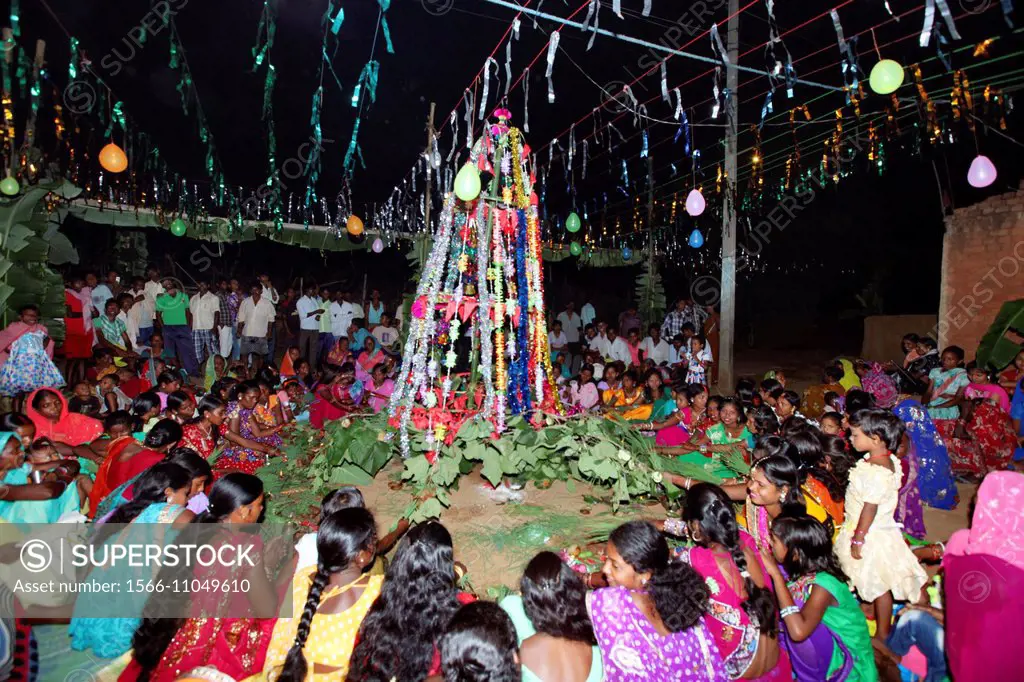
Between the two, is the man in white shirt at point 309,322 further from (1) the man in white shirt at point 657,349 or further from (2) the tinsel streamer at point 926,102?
(2) the tinsel streamer at point 926,102

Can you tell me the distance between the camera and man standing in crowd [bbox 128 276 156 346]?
1062cm

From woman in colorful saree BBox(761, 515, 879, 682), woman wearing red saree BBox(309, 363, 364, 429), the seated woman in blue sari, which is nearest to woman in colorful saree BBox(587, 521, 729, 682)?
woman in colorful saree BBox(761, 515, 879, 682)

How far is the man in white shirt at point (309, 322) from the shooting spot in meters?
12.4

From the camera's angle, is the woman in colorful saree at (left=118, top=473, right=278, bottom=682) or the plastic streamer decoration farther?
the plastic streamer decoration

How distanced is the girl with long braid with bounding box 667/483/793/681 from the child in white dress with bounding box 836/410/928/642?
3.76ft

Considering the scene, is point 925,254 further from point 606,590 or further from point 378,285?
point 606,590

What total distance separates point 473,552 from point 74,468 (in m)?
3.14

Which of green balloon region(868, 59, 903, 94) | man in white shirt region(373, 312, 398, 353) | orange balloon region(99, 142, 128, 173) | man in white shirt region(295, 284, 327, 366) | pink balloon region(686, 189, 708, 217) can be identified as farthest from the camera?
man in white shirt region(295, 284, 327, 366)

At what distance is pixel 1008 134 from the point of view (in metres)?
8.77

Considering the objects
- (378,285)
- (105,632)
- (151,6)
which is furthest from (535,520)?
(378,285)

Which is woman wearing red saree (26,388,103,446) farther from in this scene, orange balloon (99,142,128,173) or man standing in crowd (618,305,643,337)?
man standing in crowd (618,305,643,337)

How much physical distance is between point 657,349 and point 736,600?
9.43m

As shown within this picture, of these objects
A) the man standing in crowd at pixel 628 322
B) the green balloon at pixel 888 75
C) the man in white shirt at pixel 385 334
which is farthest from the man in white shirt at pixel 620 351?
the green balloon at pixel 888 75

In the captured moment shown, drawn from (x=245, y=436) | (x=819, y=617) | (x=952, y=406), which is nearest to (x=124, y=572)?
(x=245, y=436)
